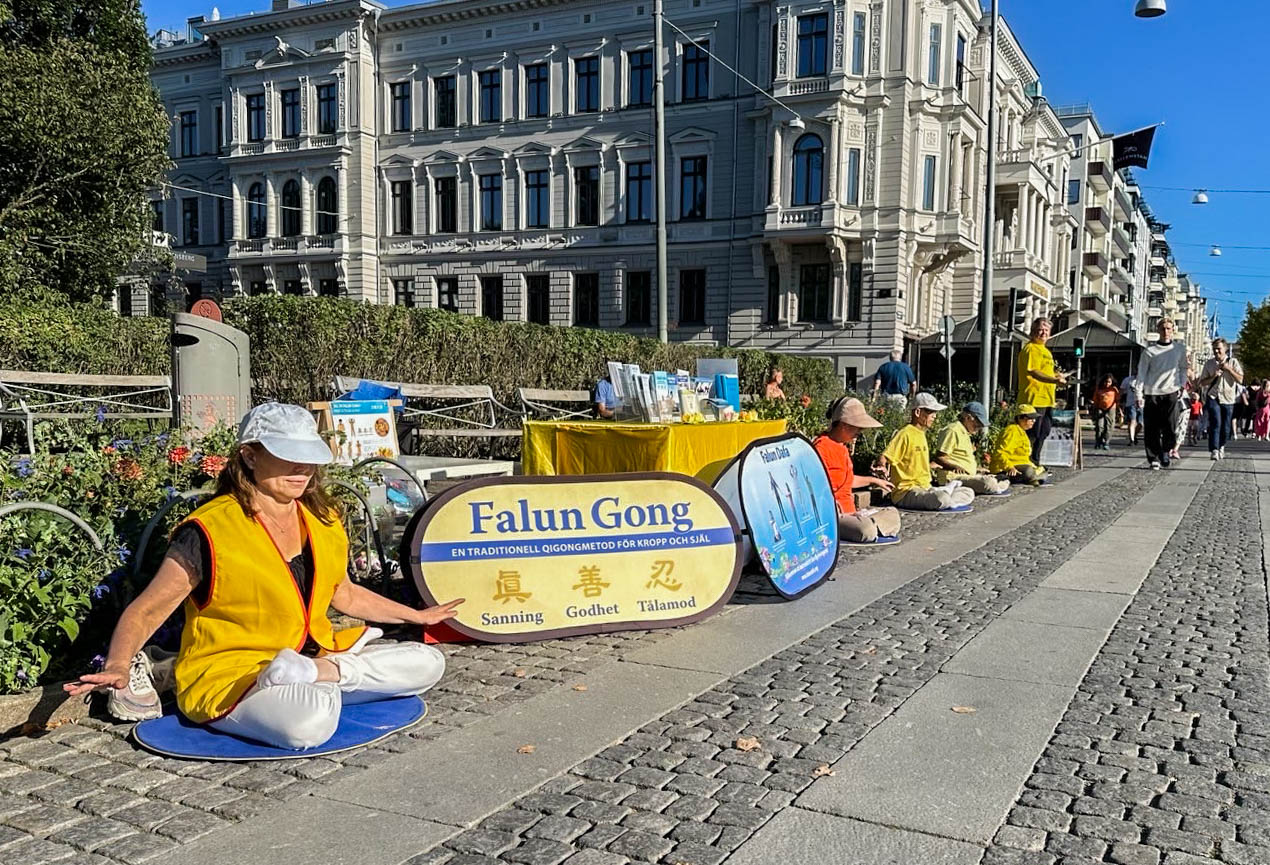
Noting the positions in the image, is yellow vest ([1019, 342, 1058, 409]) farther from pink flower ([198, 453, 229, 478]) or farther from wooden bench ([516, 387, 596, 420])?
pink flower ([198, 453, 229, 478])

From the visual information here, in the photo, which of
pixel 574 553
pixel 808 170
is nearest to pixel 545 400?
pixel 574 553

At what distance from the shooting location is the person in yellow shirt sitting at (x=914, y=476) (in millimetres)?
10461

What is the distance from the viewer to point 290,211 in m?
48.5

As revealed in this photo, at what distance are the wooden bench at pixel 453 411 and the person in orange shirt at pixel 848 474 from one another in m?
5.66

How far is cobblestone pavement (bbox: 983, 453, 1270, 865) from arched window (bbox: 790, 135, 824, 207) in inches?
1338

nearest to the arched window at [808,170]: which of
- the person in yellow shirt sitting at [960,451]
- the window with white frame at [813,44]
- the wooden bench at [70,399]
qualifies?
the window with white frame at [813,44]

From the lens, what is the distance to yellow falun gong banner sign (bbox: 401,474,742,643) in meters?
5.09

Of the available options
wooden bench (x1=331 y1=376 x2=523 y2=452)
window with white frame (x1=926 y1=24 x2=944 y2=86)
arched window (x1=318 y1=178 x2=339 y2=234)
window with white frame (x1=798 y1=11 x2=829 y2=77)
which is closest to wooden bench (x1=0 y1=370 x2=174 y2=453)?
wooden bench (x1=331 y1=376 x2=523 y2=452)

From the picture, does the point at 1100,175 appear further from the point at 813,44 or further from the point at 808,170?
the point at 808,170

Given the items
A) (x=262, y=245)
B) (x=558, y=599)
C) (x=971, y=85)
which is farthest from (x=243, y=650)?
(x=262, y=245)

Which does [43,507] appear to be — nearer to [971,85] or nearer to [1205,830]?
[1205,830]

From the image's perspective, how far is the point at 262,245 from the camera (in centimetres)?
4850

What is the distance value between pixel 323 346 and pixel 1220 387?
48.8 feet

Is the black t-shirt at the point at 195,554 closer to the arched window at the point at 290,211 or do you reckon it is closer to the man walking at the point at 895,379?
the man walking at the point at 895,379
